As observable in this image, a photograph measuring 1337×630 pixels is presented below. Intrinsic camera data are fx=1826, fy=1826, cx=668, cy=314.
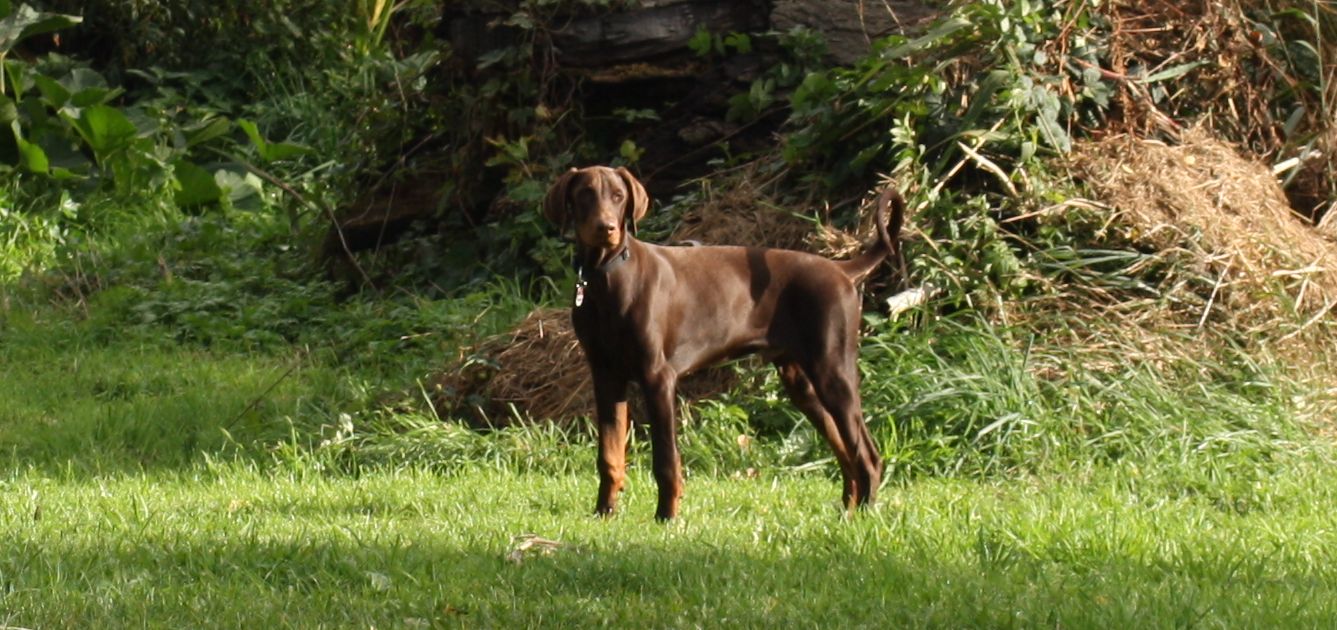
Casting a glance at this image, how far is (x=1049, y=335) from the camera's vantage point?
8.57 m

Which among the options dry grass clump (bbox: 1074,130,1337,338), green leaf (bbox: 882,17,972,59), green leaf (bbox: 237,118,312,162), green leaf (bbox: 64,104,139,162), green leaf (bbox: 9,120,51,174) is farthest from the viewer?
green leaf (bbox: 237,118,312,162)

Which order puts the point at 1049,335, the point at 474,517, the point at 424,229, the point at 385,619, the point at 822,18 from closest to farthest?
the point at 385,619 < the point at 474,517 < the point at 1049,335 < the point at 822,18 < the point at 424,229

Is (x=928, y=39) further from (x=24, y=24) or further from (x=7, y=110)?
(x=24, y=24)

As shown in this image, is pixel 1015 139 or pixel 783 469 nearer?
pixel 783 469

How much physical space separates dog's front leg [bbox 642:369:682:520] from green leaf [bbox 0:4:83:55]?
904 cm

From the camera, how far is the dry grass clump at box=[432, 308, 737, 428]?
8.74 m

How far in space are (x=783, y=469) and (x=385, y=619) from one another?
11.4 ft

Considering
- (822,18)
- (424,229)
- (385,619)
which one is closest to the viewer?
(385,619)

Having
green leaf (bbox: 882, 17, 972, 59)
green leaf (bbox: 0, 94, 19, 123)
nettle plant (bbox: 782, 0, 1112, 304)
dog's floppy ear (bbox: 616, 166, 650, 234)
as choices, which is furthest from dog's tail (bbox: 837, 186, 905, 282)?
green leaf (bbox: 0, 94, 19, 123)

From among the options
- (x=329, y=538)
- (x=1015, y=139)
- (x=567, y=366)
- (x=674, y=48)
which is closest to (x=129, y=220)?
(x=674, y=48)

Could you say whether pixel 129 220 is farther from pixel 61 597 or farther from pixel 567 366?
pixel 61 597

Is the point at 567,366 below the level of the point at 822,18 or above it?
below

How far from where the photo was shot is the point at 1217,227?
9.09 meters

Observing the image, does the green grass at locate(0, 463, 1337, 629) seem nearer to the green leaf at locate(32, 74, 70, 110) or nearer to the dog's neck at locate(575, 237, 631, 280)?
the dog's neck at locate(575, 237, 631, 280)
